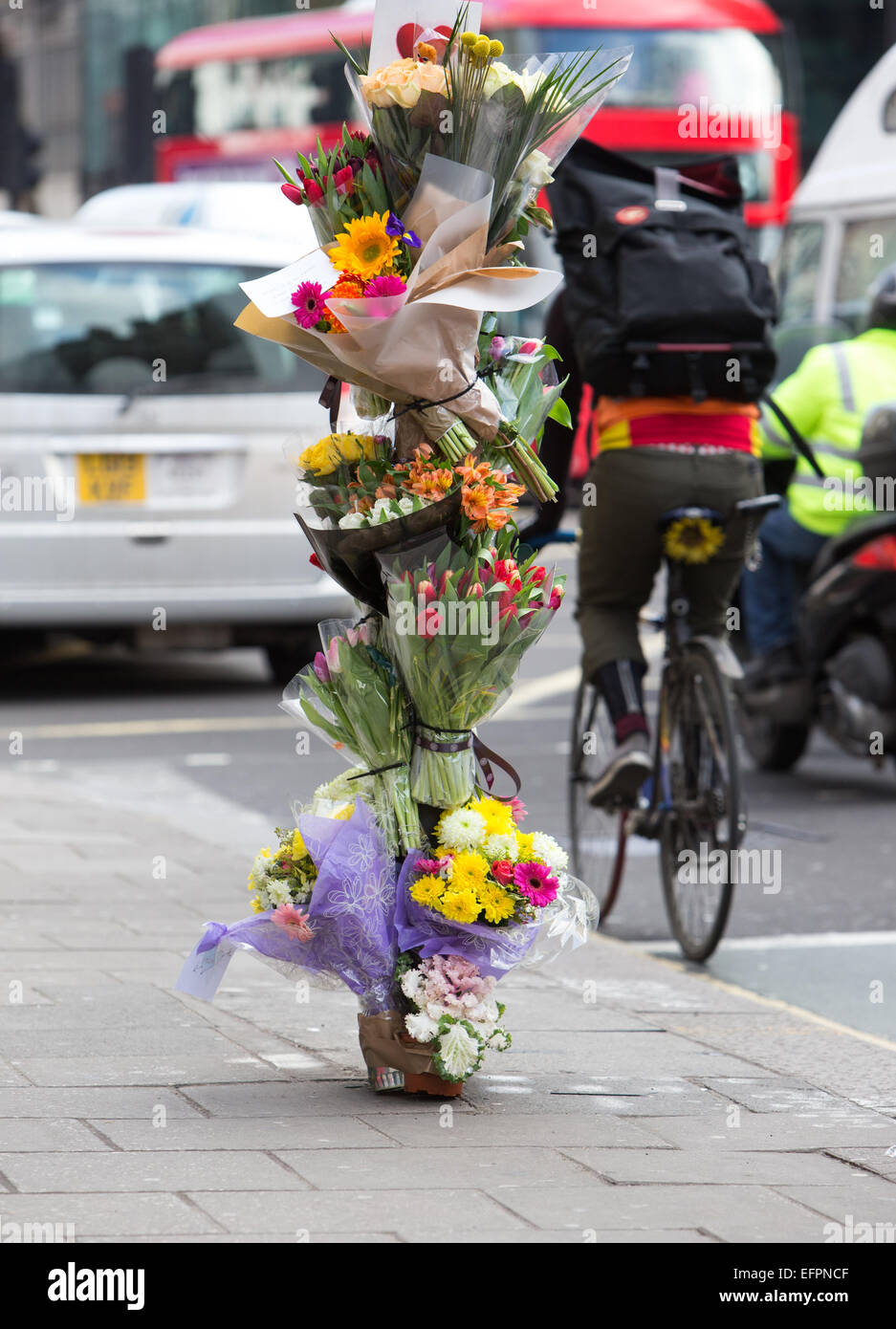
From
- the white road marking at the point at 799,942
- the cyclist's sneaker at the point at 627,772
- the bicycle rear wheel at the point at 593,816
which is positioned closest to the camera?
the cyclist's sneaker at the point at 627,772

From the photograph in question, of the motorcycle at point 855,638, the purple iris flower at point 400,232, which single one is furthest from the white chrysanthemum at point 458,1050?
the motorcycle at point 855,638

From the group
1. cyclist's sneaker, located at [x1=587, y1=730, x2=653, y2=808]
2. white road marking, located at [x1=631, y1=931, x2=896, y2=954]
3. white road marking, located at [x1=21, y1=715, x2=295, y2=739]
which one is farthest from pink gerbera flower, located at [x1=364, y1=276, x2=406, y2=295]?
white road marking, located at [x1=21, y1=715, x2=295, y2=739]

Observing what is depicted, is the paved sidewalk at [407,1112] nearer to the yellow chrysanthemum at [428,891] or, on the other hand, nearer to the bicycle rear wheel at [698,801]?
the bicycle rear wheel at [698,801]

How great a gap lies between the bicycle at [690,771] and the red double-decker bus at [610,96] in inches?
457

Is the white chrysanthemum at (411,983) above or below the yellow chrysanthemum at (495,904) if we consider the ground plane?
below

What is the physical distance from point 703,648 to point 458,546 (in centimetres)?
176

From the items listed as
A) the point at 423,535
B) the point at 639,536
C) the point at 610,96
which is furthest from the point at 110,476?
the point at 610,96

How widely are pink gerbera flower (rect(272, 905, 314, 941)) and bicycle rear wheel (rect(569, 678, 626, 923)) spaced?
2.10 metres

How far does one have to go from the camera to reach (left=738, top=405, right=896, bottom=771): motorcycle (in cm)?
833

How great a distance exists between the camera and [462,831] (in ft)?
13.9

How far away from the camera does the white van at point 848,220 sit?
37.7 feet

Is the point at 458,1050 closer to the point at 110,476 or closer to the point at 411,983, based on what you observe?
the point at 411,983
